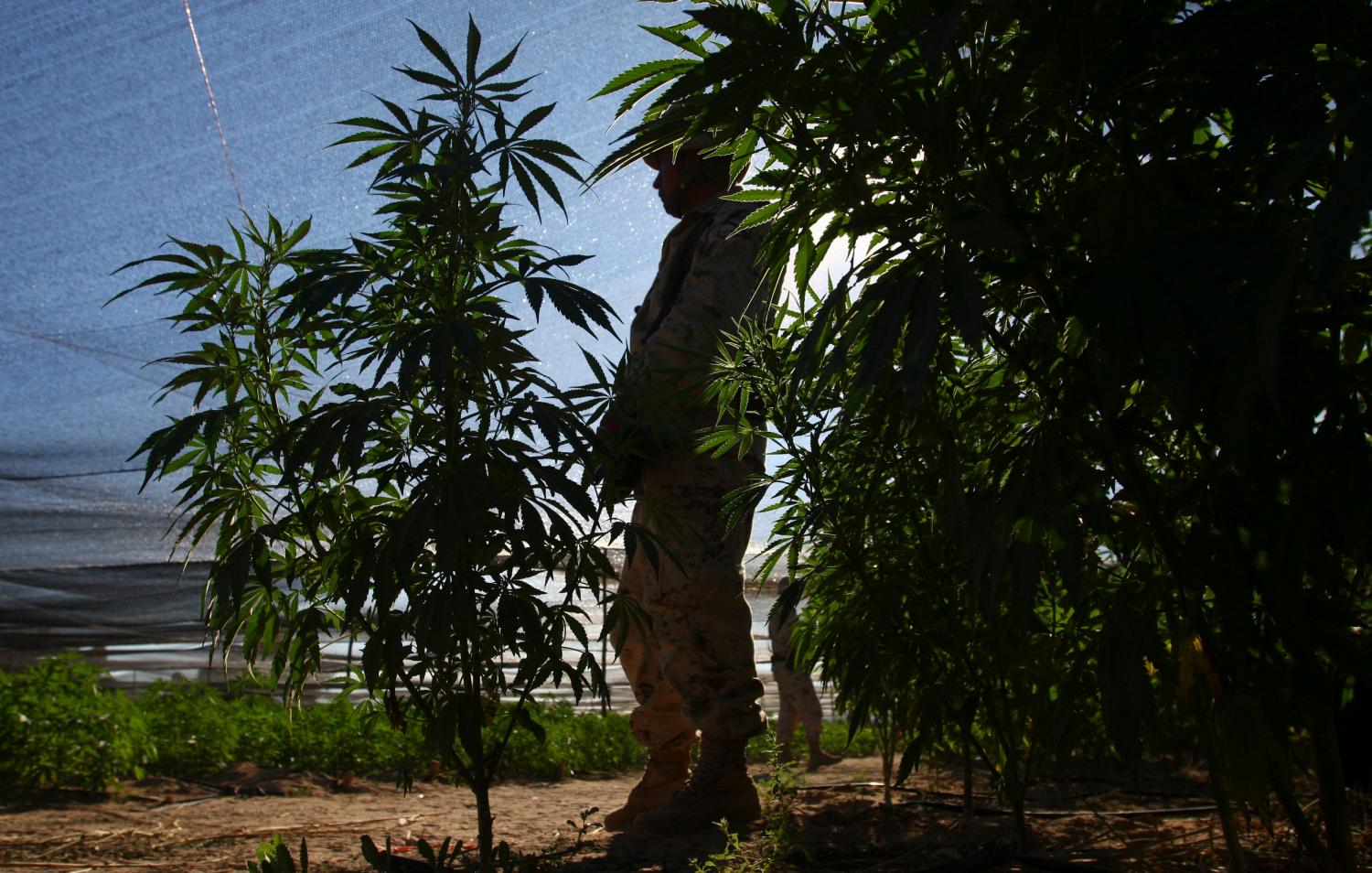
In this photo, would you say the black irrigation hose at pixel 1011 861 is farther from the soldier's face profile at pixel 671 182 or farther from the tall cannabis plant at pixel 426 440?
the soldier's face profile at pixel 671 182

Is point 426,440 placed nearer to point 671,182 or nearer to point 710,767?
point 710,767

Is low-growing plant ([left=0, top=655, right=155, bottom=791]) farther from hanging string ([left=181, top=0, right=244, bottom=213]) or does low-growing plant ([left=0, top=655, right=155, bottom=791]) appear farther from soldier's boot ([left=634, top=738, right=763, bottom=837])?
soldier's boot ([left=634, top=738, right=763, bottom=837])

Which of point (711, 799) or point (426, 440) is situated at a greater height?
point (426, 440)

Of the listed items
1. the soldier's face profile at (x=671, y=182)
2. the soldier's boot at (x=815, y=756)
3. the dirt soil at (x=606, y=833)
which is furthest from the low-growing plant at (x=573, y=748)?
the soldier's face profile at (x=671, y=182)

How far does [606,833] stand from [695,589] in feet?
2.77

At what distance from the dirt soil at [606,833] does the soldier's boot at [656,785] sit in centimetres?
10

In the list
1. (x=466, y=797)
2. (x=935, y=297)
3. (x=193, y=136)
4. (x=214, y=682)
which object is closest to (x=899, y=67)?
(x=935, y=297)

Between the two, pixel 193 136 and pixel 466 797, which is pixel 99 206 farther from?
pixel 466 797

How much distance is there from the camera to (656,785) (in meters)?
3.09

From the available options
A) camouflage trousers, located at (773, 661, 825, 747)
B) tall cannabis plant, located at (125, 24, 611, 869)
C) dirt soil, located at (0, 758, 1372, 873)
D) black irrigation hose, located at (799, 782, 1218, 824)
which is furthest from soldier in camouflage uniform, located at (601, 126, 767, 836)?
camouflage trousers, located at (773, 661, 825, 747)

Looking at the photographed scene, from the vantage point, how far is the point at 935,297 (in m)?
0.95

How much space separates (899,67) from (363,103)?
18.2 feet

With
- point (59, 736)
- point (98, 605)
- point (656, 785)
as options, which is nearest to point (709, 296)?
point (656, 785)

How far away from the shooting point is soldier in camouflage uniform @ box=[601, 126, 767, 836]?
107 inches
